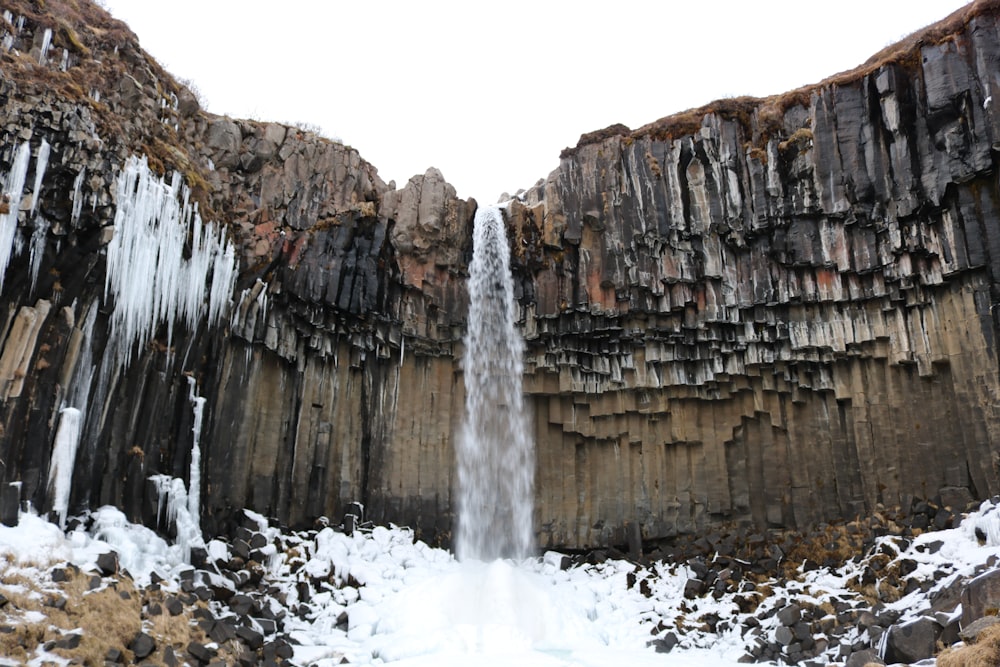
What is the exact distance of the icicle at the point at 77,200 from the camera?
1442 cm

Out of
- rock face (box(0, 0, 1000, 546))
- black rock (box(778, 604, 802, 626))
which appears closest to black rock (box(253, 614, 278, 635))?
rock face (box(0, 0, 1000, 546))

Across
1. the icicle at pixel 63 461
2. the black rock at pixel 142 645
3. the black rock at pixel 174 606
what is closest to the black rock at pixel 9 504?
the icicle at pixel 63 461

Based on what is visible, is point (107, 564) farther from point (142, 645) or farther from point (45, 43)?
point (45, 43)

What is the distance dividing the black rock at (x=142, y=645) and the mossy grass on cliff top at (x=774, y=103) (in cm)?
1729

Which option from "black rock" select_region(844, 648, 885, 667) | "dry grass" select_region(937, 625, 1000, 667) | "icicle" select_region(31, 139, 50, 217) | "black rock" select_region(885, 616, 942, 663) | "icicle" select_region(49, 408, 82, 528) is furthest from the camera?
"icicle" select_region(49, 408, 82, 528)

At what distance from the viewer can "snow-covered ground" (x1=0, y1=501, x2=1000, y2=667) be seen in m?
14.5

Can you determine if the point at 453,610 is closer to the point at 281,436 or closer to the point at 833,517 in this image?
the point at 281,436

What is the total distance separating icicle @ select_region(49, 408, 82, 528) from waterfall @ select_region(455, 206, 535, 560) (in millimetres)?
11292

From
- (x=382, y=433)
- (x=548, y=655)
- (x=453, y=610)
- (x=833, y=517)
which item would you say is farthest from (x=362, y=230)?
(x=833, y=517)

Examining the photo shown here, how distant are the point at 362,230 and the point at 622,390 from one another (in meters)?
9.26

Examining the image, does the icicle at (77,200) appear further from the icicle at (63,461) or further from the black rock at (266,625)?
the black rock at (266,625)

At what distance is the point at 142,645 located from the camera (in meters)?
12.2

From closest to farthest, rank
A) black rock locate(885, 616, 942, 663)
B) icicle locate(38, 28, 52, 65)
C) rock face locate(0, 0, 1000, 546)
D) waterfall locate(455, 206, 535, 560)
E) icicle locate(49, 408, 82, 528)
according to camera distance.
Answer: black rock locate(885, 616, 942, 663)
icicle locate(49, 408, 82, 528)
rock face locate(0, 0, 1000, 546)
icicle locate(38, 28, 52, 65)
waterfall locate(455, 206, 535, 560)

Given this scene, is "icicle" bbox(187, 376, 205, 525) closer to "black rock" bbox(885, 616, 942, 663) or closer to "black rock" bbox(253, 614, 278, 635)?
"black rock" bbox(253, 614, 278, 635)
